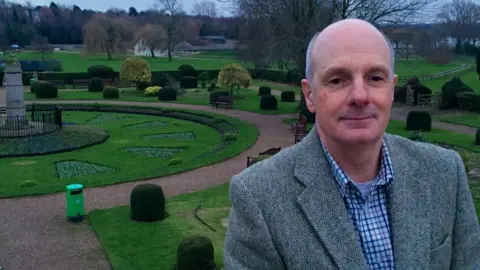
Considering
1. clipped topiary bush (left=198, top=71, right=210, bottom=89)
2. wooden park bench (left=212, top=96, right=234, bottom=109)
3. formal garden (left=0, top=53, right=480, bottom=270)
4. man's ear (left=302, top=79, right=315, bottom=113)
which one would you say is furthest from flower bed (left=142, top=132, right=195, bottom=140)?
clipped topiary bush (left=198, top=71, right=210, bottom=89)

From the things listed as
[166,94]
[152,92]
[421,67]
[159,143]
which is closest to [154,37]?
[421,67]

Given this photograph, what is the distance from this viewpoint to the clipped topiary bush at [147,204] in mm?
10742

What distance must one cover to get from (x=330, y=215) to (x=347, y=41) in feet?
1.90

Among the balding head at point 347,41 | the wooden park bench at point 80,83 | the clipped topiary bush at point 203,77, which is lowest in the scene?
the wooden park bench at point 80,83

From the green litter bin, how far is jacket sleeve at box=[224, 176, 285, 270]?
9639 mm

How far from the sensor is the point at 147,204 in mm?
10742

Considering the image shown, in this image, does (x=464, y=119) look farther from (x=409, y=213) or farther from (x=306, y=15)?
(x=409, y=213)

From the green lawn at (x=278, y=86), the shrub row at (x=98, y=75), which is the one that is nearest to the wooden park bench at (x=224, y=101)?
the green lawn at (x=278, y=86)

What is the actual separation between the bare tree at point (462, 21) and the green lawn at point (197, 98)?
53580 millimetres

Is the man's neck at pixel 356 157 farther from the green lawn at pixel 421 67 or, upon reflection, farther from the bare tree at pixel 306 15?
the green lawn at pixel 421 67

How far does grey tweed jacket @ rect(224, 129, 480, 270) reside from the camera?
5.79 feet

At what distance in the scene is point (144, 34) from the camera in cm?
7731

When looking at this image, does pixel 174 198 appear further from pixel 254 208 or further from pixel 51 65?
pixel 51 65

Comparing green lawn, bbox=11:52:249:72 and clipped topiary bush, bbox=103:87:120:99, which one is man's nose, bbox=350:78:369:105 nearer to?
clipped topiary bush, bbox=103:87:120:99
